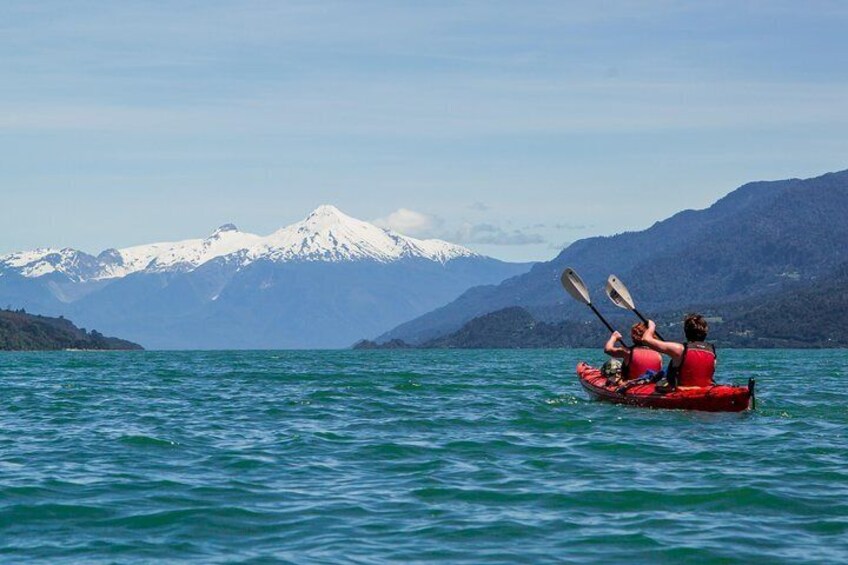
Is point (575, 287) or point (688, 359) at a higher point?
point (575, 287)

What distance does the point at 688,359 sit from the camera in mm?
34062

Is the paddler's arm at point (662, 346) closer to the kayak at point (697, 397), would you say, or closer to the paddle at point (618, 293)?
the kayak at point (697, 397)

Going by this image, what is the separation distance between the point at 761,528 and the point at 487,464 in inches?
282

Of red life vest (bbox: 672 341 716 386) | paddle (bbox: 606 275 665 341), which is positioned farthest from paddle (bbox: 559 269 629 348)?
red life vest (bbox: 672 341 716 386)

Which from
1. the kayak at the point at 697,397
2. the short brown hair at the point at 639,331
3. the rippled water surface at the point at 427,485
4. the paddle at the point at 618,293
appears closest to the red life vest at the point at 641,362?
the kayak at the point at 697,397

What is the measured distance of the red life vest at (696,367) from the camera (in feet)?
111

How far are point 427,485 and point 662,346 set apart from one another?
41.3ft

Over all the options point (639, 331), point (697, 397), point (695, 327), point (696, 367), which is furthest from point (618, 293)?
point (695, 327)

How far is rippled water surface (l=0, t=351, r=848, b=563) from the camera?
57.6ft

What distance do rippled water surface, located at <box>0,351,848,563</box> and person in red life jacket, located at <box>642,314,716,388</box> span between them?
101 cm

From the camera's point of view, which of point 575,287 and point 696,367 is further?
point 575,287

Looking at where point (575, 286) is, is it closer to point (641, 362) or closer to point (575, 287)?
point (575, 287)

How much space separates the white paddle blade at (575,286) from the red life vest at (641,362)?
971cm

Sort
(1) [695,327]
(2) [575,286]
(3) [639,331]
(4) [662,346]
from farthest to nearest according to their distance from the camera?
(2) [575,286] → (3) [639,331] → (4) [662,346] → (1) [695,327]
